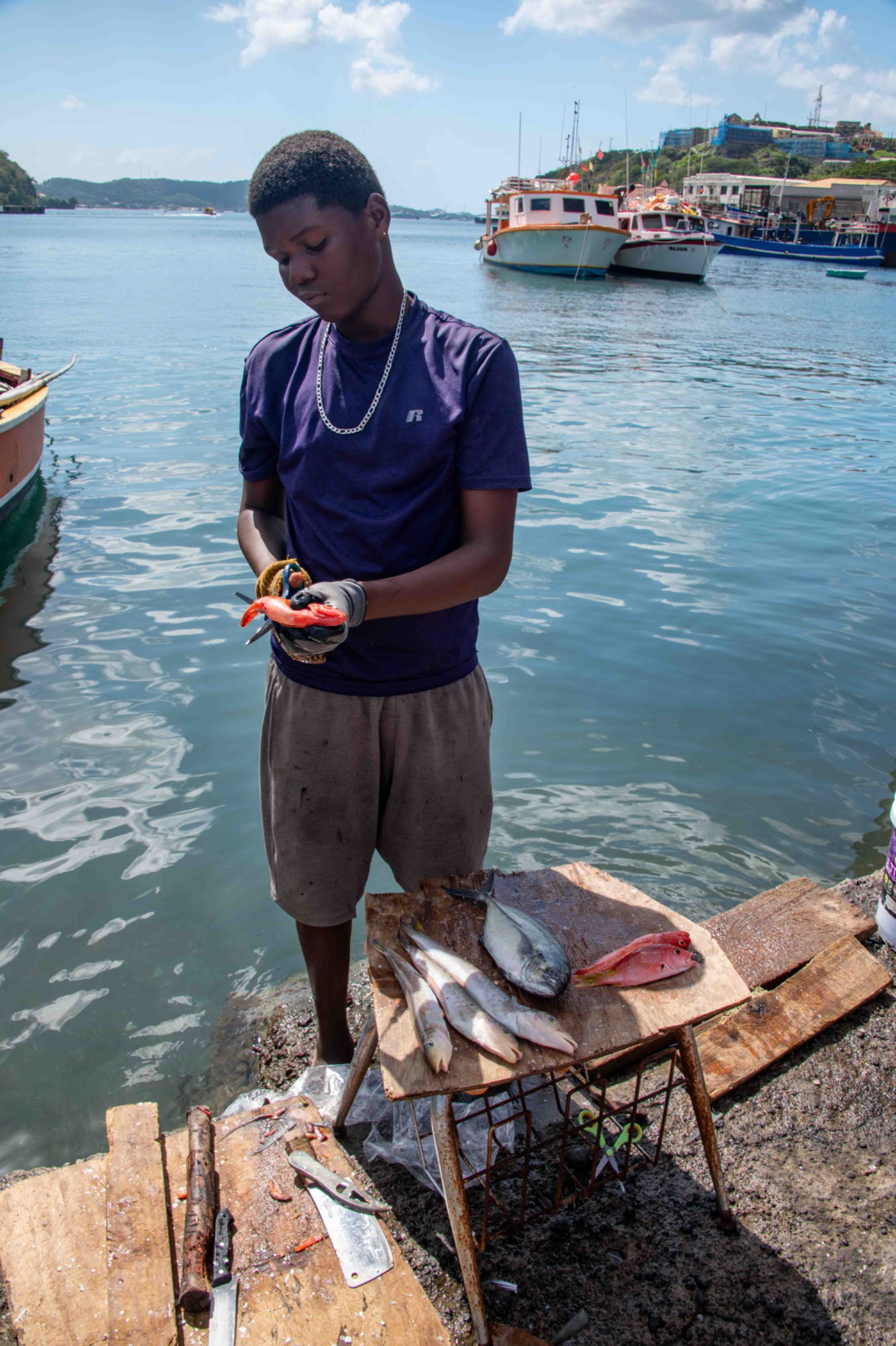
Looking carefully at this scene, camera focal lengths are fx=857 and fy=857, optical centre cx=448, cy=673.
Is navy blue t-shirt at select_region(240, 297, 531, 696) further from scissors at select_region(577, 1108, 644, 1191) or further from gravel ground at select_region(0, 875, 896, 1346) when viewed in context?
gravel ground at select_region(0, 875, 896, 1346)

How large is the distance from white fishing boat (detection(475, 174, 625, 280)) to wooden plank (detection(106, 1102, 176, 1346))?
44612 mm

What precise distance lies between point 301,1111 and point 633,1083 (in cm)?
116

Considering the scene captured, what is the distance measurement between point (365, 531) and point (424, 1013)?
123cm

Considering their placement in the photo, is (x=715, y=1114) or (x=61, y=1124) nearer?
(x=715, y=1114)

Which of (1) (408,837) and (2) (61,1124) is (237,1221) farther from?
(2) (61,1124)

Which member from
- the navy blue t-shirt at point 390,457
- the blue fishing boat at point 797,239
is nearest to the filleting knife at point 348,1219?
the navy blue t-shirt at point 390,457

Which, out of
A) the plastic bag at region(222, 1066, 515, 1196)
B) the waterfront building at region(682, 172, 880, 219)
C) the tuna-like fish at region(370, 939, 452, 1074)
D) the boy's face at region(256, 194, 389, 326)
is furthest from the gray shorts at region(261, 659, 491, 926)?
the waterfront building at region(682, 172, 880, 219)

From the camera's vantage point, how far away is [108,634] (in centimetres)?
727

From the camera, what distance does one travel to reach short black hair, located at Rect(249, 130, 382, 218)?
6.97 feet

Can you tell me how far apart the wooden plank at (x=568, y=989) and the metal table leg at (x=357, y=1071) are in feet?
1.11

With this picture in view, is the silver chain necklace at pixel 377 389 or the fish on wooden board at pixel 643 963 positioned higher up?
the silver chain necklace at pixel 377 389

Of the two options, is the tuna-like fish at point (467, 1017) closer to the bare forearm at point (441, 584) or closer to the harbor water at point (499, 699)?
the harbor water at point (499, 699)

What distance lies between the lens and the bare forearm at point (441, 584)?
7.18 feet

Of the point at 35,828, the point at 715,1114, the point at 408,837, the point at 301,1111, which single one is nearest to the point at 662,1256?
the point at 715,1114
